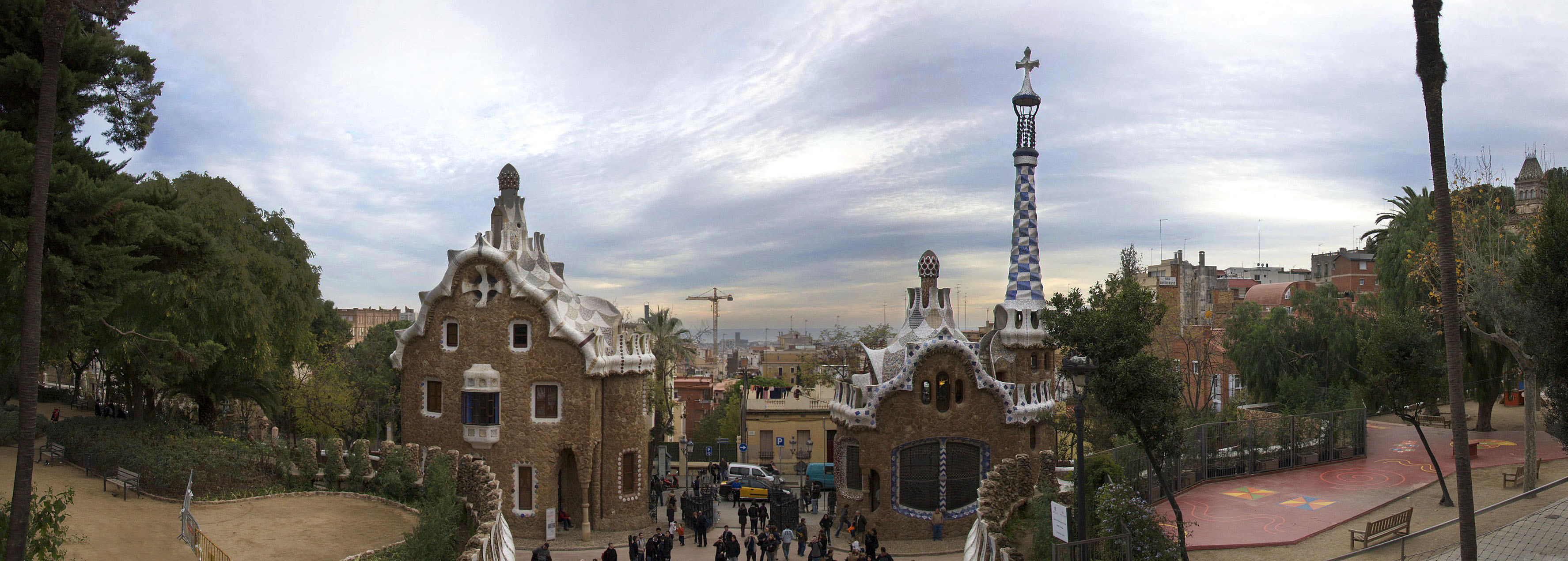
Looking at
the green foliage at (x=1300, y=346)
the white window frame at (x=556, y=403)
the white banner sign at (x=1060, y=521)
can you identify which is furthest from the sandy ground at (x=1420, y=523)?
the white window frame at (x=556, y=403)

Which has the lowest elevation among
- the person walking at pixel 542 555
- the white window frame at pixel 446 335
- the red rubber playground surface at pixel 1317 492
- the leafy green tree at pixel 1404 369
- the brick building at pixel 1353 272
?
the person walking at pixel 542 555

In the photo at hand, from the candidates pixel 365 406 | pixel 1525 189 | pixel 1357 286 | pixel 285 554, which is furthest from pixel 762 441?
pixel 1357 286

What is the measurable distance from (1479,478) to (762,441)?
26526 millimetres

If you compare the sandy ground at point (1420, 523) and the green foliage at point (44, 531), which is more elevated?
the green foliage at point (44, 531)

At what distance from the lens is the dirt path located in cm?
1755

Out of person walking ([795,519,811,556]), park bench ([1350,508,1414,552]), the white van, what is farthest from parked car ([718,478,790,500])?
park bench ([1350,508,1414,552])

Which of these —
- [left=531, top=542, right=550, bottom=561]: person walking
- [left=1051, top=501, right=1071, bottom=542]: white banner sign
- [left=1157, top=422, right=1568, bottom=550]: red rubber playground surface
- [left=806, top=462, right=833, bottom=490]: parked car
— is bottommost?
[left=806, top=462, right=833, bottom=490]: parked car

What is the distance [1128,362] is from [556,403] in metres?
16.4

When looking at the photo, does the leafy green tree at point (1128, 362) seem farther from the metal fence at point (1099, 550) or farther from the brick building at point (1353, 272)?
the brick building at point (1353, 272)

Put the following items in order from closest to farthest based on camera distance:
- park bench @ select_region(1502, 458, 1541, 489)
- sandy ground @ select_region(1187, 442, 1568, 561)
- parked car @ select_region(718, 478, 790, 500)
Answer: sandy ground @ select_region(1187, 442, 1568, 561)
park bench @ select_region(1502, 458, 1541, 489)
parked car @ select_region(718, 478, 790, 500)

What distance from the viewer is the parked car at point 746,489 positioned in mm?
32188

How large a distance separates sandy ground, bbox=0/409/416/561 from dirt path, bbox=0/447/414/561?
0.8 inches

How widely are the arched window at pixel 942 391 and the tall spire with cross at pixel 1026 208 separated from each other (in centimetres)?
372

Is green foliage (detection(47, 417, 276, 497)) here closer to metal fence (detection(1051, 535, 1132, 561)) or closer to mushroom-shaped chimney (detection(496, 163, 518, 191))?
mushroom-shaped chimney (detection(496, 163, 518, 191))
